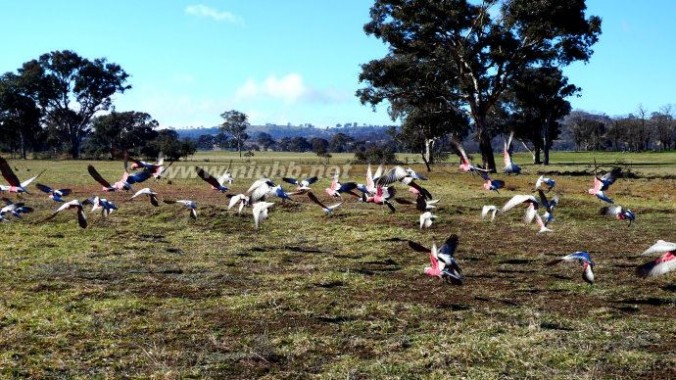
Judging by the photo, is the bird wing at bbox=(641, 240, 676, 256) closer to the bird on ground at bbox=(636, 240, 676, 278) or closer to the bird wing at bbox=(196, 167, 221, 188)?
the bird on ground at bbox=(636, 240, 676, 278)

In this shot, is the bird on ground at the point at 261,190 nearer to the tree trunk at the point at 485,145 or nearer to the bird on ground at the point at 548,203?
the bird on ground at the point at 548,203

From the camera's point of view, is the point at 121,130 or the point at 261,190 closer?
the point at 261,190

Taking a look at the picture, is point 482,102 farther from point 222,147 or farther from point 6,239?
point 222,147

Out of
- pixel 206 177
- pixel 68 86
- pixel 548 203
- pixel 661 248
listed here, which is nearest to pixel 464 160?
pixel 548 203

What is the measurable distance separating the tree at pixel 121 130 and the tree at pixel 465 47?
76.1 meters

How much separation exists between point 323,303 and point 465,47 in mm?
35314

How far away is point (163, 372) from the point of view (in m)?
6.20

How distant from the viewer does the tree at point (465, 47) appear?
38.3 metres

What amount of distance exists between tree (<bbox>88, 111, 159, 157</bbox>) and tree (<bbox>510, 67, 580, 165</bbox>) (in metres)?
67.0

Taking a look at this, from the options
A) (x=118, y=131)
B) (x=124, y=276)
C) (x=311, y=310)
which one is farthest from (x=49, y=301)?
(x=118, y=131)

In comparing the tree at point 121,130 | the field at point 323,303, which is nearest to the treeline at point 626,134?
the tree at point 121,130

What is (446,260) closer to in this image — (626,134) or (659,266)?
(659,266)

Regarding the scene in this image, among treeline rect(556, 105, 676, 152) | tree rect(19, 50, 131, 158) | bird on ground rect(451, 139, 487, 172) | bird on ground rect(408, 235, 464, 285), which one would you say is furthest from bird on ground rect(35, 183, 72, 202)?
treeline rect(556, 105, 676, 152)

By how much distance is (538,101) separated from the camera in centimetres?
4791
